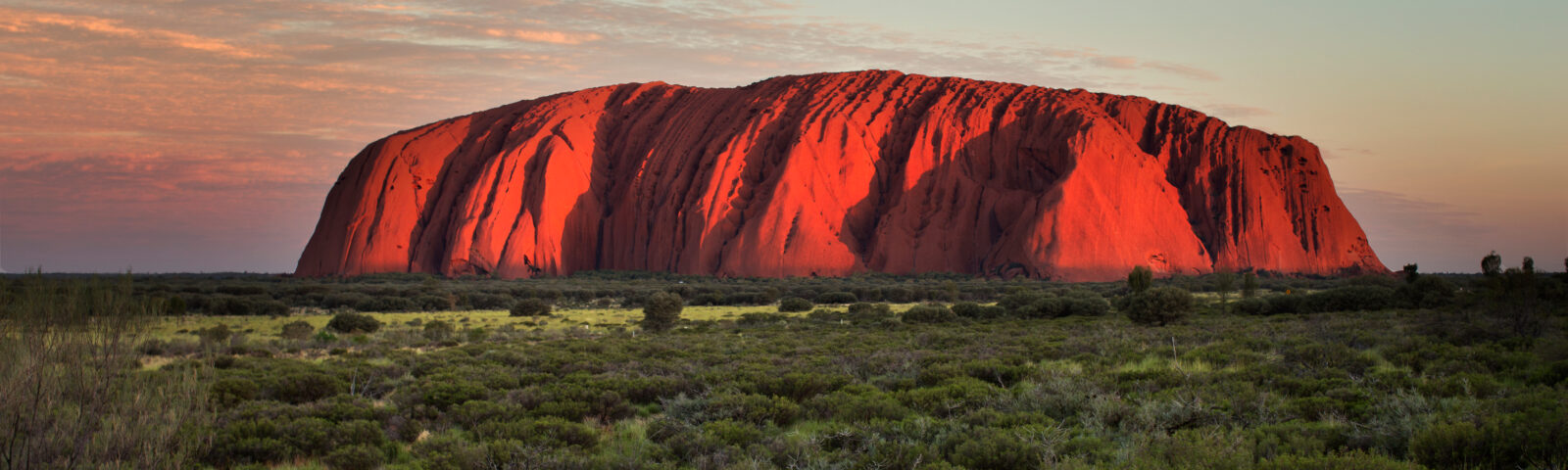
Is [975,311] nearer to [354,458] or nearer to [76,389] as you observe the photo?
[354,458]

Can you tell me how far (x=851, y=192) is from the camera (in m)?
72.8

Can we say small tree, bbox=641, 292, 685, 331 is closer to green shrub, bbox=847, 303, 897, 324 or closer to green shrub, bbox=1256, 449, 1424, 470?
green shrub, bbox=847, 303, 897, 324

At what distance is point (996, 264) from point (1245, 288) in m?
29.9

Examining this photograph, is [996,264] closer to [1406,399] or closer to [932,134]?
[932,134]

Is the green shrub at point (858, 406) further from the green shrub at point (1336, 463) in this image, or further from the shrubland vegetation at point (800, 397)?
the green shrub at point (1336, 463)

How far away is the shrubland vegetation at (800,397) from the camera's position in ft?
23.2

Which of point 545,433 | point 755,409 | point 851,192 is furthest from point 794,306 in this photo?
point 851,192

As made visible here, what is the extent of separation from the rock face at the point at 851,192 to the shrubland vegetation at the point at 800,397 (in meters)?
45.7

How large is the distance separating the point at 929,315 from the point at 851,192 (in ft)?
141

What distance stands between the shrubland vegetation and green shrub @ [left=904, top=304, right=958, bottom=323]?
6.30 metres

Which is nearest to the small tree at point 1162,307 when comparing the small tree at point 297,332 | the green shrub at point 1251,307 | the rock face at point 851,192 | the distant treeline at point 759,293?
the green shrub at point 1251,307

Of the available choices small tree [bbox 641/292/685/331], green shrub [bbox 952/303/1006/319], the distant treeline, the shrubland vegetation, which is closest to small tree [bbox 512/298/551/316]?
the distant treeline

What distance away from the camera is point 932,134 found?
74.9 metres

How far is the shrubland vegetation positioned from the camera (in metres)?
7.09
